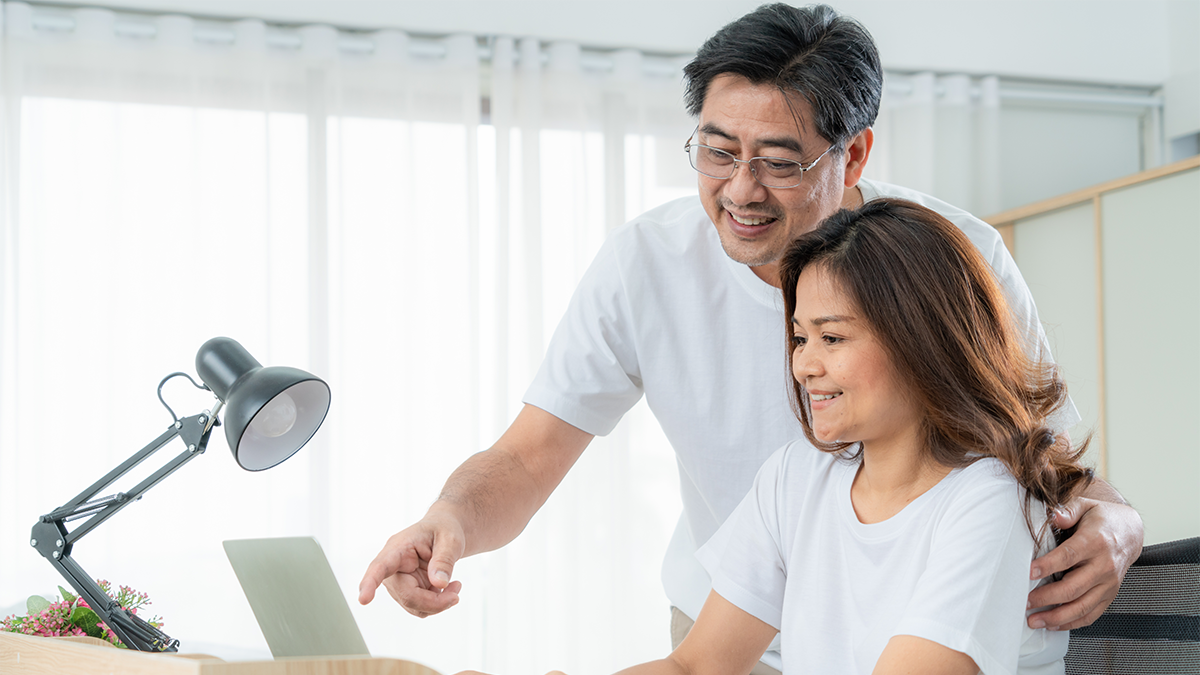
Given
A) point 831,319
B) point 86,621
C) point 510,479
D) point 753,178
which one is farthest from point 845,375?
point 86,621

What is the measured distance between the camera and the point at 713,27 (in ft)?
11.0

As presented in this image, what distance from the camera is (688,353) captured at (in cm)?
155

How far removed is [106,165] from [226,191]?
37cm

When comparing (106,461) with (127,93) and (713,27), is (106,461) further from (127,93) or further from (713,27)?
(713,27)

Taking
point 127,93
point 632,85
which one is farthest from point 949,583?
point 127,93

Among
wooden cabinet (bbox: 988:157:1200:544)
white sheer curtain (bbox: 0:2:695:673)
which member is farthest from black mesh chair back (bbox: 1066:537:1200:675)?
white sheer curtain (bbox: 0:2:695:673)

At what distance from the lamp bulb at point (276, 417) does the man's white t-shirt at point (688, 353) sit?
54 centimetres

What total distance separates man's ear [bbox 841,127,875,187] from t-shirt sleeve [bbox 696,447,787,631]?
0.46 meters

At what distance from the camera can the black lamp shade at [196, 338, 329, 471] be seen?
3.31 feet

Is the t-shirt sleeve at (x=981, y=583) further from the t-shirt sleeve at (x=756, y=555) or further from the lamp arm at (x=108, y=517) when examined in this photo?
the lamp arm at (x=108, y=517)

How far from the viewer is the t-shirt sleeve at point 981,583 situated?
2.95 ft

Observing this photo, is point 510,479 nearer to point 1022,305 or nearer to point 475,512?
point 475,512

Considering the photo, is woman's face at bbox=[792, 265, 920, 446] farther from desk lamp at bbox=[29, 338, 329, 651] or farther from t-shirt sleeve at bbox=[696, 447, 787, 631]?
desk lamp at bbox=[29, 338, 329, 651]

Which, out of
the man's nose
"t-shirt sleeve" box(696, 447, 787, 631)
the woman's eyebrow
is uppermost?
the man's nose
